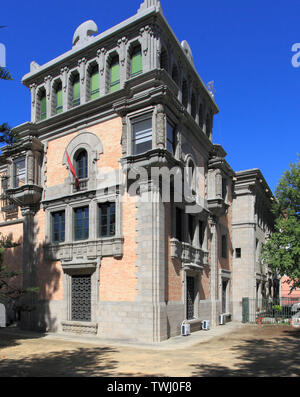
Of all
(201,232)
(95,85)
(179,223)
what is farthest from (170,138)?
(201,232)

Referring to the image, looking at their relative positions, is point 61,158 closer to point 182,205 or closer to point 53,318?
point 182,205

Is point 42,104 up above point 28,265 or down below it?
above

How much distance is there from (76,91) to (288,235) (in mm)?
20995

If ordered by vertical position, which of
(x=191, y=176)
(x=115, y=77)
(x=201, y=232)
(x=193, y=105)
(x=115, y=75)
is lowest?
(x=201, y=232)

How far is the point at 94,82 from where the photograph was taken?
23.3m

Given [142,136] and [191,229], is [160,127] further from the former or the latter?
[191,229]

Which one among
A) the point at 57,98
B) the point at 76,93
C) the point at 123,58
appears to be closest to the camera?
the point at 123,58

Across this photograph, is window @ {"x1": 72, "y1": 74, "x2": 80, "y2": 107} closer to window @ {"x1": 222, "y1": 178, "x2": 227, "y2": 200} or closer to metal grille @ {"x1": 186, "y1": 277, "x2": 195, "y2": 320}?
window @ {"x1": 222, "y1": 178, "x2": 227, "y2": 200}

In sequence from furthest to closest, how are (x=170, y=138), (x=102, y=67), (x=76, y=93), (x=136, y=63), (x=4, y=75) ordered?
(x=76, y=93) → (x=102, y=67) → (x=136, y=63) → (x=170, y=138) → (x=4, y=75)

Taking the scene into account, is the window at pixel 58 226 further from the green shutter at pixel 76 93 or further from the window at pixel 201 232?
the window at pixel 201 232

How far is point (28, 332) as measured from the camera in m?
22.3

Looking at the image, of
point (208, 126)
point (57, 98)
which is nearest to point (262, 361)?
point (208, 126)

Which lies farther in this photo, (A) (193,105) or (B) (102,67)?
(A) (193,105)
